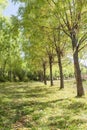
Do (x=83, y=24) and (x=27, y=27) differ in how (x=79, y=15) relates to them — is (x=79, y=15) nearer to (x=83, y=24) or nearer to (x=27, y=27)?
(x=83, y=24)

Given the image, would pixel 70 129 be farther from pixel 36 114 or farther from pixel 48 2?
pixel 48 2

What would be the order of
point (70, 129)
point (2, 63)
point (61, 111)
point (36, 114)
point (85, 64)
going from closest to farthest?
point (70, 129) < point (36, 114) < point (61, 111) < point (85, 64) < point (2, 63)

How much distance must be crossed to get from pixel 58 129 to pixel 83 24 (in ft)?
34.3

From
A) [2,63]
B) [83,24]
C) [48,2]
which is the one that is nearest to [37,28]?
[48,2]

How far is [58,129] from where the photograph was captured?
8.73m

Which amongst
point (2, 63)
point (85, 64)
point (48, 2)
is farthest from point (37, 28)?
point (2, 63)

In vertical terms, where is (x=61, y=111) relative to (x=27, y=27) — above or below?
below

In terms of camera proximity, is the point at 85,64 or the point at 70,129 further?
the point at 85,64

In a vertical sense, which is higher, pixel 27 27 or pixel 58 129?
pixel 27 27

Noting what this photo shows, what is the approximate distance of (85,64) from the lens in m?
38.4

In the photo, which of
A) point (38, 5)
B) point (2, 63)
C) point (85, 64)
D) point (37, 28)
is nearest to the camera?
point (38, 5)

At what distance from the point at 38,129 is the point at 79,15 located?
34.3ft

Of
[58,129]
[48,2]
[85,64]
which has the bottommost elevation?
[58,129]

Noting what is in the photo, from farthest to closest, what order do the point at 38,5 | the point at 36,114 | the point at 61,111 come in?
the point at 38,5 < the point at 61,111 < the point at 36,114
